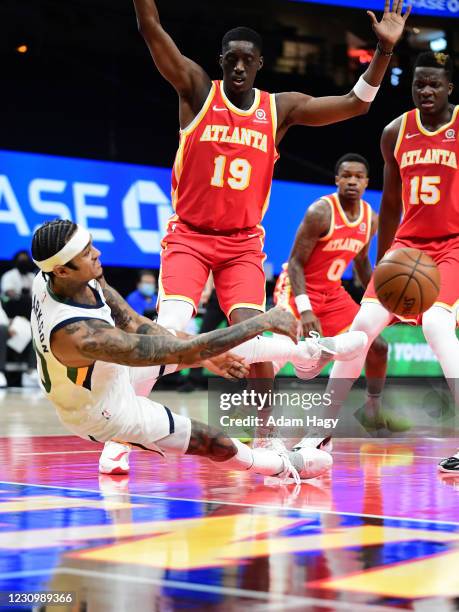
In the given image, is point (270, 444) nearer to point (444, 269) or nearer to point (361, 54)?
point (444, 269)

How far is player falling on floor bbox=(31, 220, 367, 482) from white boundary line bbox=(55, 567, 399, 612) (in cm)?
119

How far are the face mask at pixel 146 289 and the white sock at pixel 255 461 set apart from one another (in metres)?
9.78

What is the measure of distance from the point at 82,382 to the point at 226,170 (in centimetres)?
208

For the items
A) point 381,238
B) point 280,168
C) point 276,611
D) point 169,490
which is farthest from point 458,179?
point 280,168

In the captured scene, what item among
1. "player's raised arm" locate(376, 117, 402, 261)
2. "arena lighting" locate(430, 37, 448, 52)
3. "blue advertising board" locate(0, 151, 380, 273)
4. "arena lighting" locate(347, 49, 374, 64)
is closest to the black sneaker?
"player's raised arm" locate(376, 117, 402, 261)

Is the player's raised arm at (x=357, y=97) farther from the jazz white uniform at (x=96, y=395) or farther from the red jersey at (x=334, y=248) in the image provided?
the jazz white uniform at (x=96, y=395)

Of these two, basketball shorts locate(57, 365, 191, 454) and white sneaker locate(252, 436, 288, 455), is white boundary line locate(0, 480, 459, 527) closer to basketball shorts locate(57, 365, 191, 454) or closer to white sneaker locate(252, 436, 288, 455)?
basketball shorts locate(57, 365, 191, 454)

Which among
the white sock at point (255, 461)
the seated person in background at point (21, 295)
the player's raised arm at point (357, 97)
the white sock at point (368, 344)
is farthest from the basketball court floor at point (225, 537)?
the seated person in background at point (21, 295)

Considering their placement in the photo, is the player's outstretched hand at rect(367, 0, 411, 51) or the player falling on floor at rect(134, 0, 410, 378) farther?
the player falling on floor at rect(134, 0, 410, 378)

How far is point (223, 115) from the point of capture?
628cm

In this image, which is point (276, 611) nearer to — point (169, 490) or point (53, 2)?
point (169, 490)

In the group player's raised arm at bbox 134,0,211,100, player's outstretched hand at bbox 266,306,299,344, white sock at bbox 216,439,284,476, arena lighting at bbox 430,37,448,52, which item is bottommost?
white sock at bbox 216,439,284,476

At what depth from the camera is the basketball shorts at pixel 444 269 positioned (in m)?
6.17

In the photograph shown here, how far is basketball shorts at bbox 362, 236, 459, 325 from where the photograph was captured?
6172 mm
